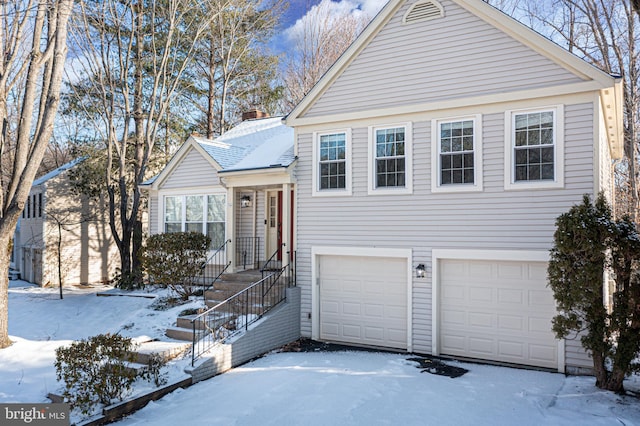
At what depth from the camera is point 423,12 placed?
9.66m

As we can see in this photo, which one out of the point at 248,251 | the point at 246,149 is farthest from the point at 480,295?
the point at 246,149

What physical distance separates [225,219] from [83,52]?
25.3 feet

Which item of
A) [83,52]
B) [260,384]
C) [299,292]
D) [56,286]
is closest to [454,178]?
[299,292]

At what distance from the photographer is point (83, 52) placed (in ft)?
49.5

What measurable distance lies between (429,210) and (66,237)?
670 inches

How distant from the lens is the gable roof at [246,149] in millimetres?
12258

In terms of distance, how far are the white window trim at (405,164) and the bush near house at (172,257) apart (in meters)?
4.99

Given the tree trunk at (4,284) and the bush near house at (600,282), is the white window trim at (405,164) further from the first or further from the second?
the tree trunk at (4,284)

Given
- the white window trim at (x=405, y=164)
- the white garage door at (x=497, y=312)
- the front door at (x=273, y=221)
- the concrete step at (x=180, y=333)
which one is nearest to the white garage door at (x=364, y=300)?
the white garage door at (x=497, y=312)

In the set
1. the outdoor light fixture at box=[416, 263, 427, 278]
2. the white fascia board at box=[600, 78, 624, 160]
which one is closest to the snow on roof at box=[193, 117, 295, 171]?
the outdoor light fixture at box=[416, 263, 427, 278]

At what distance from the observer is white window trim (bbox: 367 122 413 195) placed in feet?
31.9

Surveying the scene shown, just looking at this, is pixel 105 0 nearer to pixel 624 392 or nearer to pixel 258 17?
pixel 258 17

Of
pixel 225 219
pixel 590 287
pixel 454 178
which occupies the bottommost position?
pixel 590 287

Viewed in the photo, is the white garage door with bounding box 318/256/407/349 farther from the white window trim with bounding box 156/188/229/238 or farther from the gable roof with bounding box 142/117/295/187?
the white window trim with bounding box 156/188/229/238
